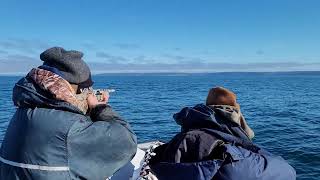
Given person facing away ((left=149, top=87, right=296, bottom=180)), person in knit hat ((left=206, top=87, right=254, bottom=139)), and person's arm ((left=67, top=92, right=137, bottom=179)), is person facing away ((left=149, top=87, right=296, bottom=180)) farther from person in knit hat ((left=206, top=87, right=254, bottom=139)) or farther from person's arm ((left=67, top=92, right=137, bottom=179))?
person's arm ((left=67, top=92, right=137, bottom=179))

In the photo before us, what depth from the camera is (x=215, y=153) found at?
3947mm

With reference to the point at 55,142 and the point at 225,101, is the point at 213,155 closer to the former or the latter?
the point at 225,101

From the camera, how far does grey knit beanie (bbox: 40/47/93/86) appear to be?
3.36 metres

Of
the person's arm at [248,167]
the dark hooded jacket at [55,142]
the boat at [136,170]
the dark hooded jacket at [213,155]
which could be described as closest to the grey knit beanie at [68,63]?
the dark hooded jacket at [55,142]

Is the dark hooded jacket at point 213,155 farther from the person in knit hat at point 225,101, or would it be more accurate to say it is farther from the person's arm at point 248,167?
the person in knit hat at point 225,101

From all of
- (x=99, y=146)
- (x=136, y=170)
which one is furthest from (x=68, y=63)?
(x=136, y=170)

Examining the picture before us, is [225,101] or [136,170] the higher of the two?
[225,101]

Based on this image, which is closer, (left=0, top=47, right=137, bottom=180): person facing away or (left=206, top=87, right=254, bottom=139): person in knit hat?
(left=0, top=47, right=137, bottom=180): person facing away

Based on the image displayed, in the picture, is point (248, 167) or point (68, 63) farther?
point (248, 167)

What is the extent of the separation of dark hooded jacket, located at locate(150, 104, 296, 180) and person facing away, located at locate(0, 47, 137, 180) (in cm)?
74

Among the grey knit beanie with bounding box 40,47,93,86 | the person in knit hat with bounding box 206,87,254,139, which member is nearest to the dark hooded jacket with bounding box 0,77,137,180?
the grey knit beanie with bounding box 40,47,93,86

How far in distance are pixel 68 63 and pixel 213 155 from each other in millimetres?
1596

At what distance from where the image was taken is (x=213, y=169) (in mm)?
3797

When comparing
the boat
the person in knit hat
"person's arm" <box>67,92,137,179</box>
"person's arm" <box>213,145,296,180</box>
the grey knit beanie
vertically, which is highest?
the grey knit beanie
